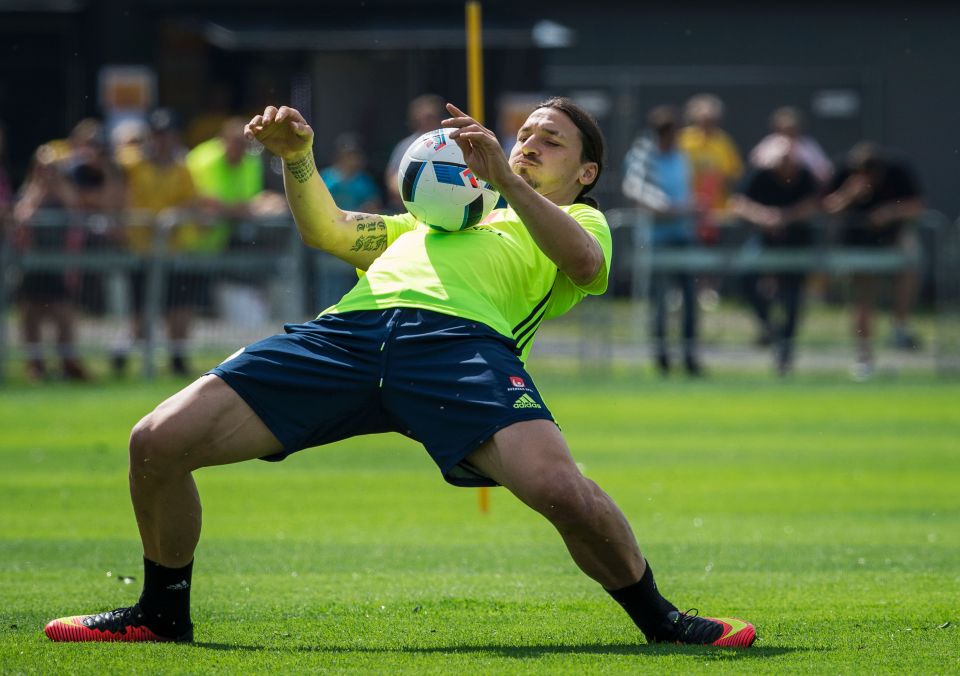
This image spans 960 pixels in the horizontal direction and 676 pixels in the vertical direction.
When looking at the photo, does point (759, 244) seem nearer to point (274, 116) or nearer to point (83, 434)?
point (83, 434)

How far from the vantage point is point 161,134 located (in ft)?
57.6

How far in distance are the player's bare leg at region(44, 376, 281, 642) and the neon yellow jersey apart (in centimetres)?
61

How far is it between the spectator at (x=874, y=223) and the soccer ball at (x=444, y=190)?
12.8 meters

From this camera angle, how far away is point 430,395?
18.6ft

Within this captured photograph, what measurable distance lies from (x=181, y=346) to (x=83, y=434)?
3.71 meters

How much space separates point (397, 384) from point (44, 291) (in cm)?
1184

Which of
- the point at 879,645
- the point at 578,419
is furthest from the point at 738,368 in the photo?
the point at 879,645

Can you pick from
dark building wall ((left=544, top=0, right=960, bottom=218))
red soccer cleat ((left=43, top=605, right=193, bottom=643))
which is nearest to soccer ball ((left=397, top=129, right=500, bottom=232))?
red soccer cleat ((left=43, top=605, right=193, bottom=643))

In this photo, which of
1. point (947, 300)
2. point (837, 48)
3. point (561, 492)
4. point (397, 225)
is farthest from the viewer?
point (837, 48)

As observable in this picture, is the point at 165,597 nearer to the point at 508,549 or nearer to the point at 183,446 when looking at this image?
the point at 183,446

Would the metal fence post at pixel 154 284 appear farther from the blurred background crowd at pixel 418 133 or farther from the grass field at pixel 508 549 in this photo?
the grass field at pixel 508 549

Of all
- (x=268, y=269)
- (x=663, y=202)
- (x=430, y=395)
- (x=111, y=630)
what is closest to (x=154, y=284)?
(x=268, y=269)

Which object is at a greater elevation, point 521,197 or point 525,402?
point 521,197

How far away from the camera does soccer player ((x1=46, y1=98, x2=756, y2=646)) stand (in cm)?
556
